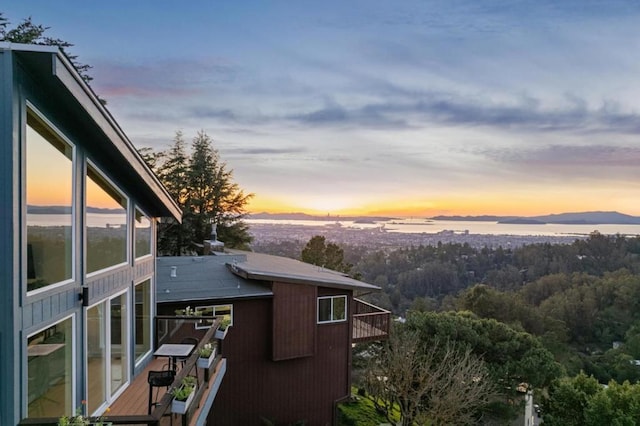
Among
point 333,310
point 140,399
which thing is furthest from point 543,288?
point 140,399

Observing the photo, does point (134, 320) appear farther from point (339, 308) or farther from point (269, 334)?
point (339, 308)

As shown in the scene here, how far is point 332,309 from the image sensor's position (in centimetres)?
1323

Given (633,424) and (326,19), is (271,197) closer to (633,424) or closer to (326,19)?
(326,19)

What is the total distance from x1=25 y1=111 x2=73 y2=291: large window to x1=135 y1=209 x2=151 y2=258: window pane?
9.88ft

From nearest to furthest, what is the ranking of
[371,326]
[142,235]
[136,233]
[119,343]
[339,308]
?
[119,343] < [136,233] < [142,235] < [339,308] < [371,326]

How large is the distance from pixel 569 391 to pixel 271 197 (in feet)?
74.8

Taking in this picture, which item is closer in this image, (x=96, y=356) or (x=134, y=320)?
(x=96, y=356)

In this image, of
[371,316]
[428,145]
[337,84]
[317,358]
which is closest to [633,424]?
[371,316]

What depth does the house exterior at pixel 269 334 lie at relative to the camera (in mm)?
11773

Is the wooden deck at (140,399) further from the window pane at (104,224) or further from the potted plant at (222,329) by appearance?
the window pane at (104,224)

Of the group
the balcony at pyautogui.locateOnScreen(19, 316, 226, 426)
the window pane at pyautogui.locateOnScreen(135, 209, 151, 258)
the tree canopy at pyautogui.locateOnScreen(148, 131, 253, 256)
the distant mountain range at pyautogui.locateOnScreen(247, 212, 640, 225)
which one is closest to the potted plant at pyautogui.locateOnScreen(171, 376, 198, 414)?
the balcony at pyautogui.locateOnScreen(19, 316, 226, 426)

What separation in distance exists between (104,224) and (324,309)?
7942 mm

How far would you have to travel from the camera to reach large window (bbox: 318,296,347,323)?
12953 millimetres

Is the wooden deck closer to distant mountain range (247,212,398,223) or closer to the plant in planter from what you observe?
the plant in planter
